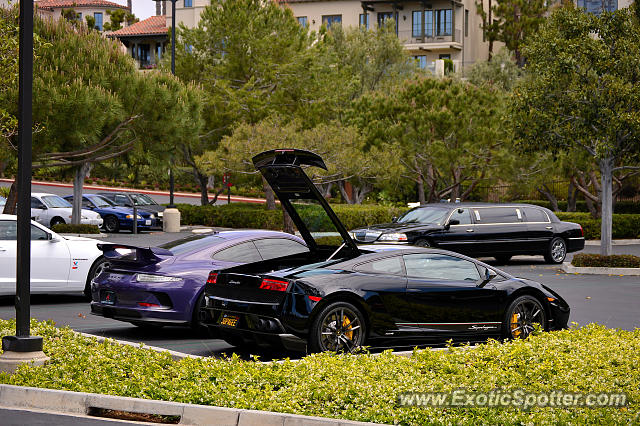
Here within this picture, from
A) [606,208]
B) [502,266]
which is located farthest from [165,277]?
[606,208]

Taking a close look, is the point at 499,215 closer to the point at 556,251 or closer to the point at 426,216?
the point at 426,216

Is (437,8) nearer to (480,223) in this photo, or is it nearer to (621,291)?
(480,223)

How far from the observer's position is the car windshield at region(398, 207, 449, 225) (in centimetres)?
2419

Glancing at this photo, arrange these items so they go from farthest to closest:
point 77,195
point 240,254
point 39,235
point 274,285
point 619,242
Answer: point 619,242
point 77,195
point 39,235
point 240,254
point 274,285

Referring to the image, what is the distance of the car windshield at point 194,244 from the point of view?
12.9 meters

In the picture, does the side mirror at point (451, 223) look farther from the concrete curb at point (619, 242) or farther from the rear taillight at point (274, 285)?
the rear taillight at point (274, 285)

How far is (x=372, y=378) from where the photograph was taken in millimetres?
8406

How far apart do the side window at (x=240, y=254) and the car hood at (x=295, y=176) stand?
1752mm

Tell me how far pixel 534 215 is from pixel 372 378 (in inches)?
703

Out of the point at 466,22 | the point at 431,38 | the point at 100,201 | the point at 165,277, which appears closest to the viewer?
the point at 165,277

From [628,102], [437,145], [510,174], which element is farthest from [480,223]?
[510,174]

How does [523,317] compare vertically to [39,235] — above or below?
below

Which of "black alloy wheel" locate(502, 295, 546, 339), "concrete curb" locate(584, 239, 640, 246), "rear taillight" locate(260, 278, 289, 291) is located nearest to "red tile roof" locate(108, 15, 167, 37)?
"concrete curb" locate(584, 239, 640, 246)

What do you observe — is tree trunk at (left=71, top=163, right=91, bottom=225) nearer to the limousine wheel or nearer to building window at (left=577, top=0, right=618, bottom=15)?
the limousine wheel
